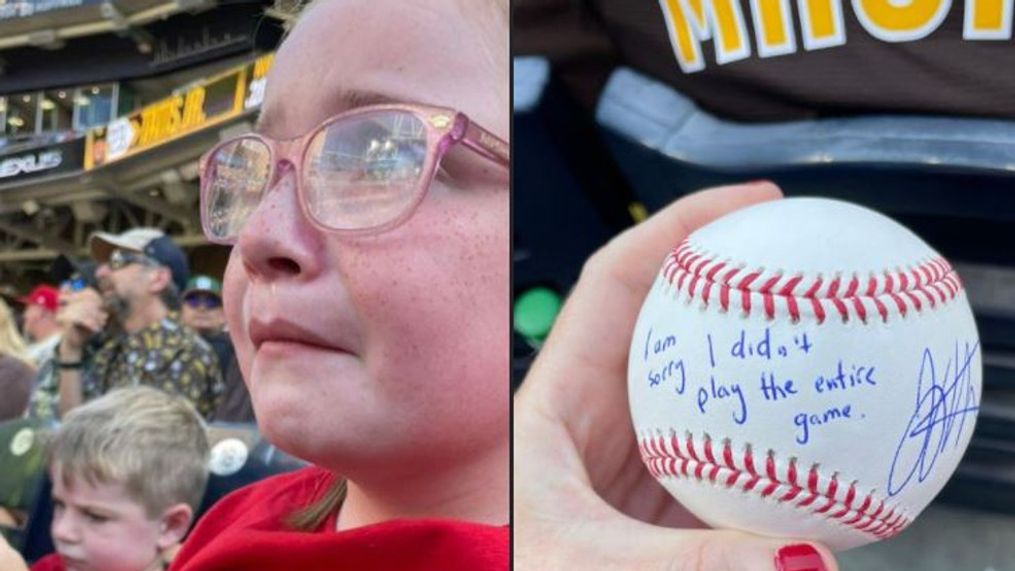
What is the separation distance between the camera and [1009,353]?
1.23 m

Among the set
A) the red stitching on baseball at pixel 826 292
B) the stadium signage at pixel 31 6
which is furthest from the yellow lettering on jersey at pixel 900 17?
Answer: the stadium signage at pixel 31 6

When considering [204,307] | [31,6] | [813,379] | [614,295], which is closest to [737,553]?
[813,379]

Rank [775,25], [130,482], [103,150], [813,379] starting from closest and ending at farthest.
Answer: [813,379]
[775,25]
[130,482]
[103,150]

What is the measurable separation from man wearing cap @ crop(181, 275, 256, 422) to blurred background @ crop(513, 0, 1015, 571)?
0.34 meters

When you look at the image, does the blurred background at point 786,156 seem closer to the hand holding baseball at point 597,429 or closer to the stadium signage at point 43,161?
the hand holding baseball at point 597,429

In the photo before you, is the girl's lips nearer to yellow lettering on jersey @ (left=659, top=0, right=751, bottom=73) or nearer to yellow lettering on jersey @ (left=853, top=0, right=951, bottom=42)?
yellow lettering on jersey @ (left=659, top=0, right=751, bottom=73)

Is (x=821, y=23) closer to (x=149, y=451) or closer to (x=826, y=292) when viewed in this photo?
(x=826, y=292)

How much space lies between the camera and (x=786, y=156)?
1.29m

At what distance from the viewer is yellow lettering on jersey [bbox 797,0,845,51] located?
1.26m

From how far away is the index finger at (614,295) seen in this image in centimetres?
131

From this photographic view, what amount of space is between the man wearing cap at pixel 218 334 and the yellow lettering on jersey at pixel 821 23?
756 millimetres

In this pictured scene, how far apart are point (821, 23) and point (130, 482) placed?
0.99 meters

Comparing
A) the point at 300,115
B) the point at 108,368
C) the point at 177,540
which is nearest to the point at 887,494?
the point at 300,115
